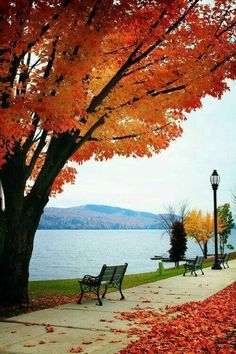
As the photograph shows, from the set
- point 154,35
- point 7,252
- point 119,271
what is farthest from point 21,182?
point 154,35

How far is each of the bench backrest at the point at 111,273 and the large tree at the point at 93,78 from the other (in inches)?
75.1

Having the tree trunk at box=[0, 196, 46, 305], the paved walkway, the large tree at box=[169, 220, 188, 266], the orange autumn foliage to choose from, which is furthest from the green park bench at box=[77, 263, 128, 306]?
the large tree at box=[169, 220, 188, 266]

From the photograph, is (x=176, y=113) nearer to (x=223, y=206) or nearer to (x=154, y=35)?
(x=154, y=35)

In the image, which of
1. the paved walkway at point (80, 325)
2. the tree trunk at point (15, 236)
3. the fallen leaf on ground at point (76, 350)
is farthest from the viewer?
the tree trunk at point (15, 236)

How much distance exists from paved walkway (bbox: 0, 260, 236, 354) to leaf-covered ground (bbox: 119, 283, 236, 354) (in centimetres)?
34

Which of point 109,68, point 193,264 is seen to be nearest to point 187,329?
point 109,68

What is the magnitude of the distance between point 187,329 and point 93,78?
5.96 m

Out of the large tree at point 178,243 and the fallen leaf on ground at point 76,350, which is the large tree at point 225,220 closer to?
the large tree at point 178,243

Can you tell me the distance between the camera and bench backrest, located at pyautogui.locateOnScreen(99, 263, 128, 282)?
436 inches

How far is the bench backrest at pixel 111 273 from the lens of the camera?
436 inches

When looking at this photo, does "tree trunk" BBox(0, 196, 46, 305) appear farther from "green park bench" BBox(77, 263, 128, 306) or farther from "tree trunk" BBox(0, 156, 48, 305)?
"green park bench" BBox(77, 263, 128, 306)

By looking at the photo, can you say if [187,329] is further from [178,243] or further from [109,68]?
[178,243]

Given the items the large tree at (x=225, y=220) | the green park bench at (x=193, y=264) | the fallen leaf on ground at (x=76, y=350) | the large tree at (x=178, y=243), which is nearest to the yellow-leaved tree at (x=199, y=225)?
the large tree at (x=225, y=220)

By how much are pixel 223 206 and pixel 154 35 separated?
77.6 meters
